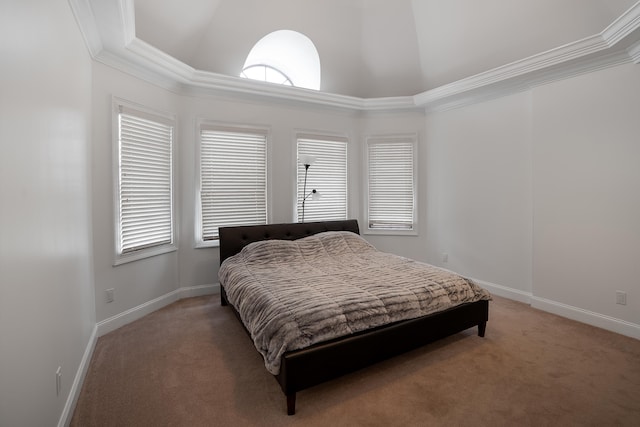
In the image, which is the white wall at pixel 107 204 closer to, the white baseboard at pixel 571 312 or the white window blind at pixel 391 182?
the white window blind at pixel 391 182

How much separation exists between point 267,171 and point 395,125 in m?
2.19

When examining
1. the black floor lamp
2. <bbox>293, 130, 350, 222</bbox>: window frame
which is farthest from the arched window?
the black floor lamp

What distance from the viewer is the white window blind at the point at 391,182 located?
479 cm

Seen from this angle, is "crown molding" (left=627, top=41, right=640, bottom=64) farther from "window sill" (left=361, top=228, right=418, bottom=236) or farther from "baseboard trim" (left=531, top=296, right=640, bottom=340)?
"window sill" (left=361, top=228, right=418, bottom=236)

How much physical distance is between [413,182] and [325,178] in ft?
4.64

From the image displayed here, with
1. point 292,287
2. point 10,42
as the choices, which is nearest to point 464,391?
point 292,287

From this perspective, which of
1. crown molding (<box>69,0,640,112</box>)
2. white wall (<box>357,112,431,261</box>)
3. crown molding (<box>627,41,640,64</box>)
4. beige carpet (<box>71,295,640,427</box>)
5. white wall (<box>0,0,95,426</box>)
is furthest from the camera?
white wall (<box>357,112,431,261</box>)

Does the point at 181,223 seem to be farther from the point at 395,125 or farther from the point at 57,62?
the point at 395,125

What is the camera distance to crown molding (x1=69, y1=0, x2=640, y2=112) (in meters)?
2.39

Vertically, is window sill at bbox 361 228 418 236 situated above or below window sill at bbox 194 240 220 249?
above

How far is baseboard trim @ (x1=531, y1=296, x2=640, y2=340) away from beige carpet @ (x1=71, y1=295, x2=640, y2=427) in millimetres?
100

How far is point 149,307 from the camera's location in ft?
10.8

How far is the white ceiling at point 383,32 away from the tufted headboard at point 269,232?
79.3 inches

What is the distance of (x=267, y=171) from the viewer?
13.8 feet
